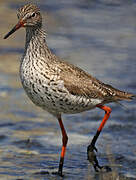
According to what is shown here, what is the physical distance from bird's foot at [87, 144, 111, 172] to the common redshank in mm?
25

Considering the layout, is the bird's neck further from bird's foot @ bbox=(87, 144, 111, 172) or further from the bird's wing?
bird's foot @ bbox=(87, 144, 111, 172)

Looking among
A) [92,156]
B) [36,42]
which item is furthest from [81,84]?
[92,156]

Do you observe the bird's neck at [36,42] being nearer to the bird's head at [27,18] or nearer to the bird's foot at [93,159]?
the bird's head at [27,18]

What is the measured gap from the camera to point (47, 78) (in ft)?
26.4

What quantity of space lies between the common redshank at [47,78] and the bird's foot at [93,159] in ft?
0.08

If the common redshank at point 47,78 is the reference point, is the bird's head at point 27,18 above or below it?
above

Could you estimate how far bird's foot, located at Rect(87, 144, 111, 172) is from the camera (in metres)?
8.70

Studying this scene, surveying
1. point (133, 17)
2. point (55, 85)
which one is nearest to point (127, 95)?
point (55, 85)

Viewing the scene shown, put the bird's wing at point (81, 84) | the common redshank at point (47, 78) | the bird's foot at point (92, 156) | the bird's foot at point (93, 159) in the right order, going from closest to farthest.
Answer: the common redshank at point (47, 78)
the bird's wing at point (81, 84)
the bird's foot at point (93, 159)
the bird's foot at point (92, 156)

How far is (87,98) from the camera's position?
8625 mm

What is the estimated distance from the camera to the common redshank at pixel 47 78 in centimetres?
806

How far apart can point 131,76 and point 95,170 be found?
410 centimetres

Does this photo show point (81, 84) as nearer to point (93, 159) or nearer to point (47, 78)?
point (47, 78)

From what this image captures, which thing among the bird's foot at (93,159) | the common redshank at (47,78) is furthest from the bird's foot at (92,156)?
the common redshank at (47,78)
